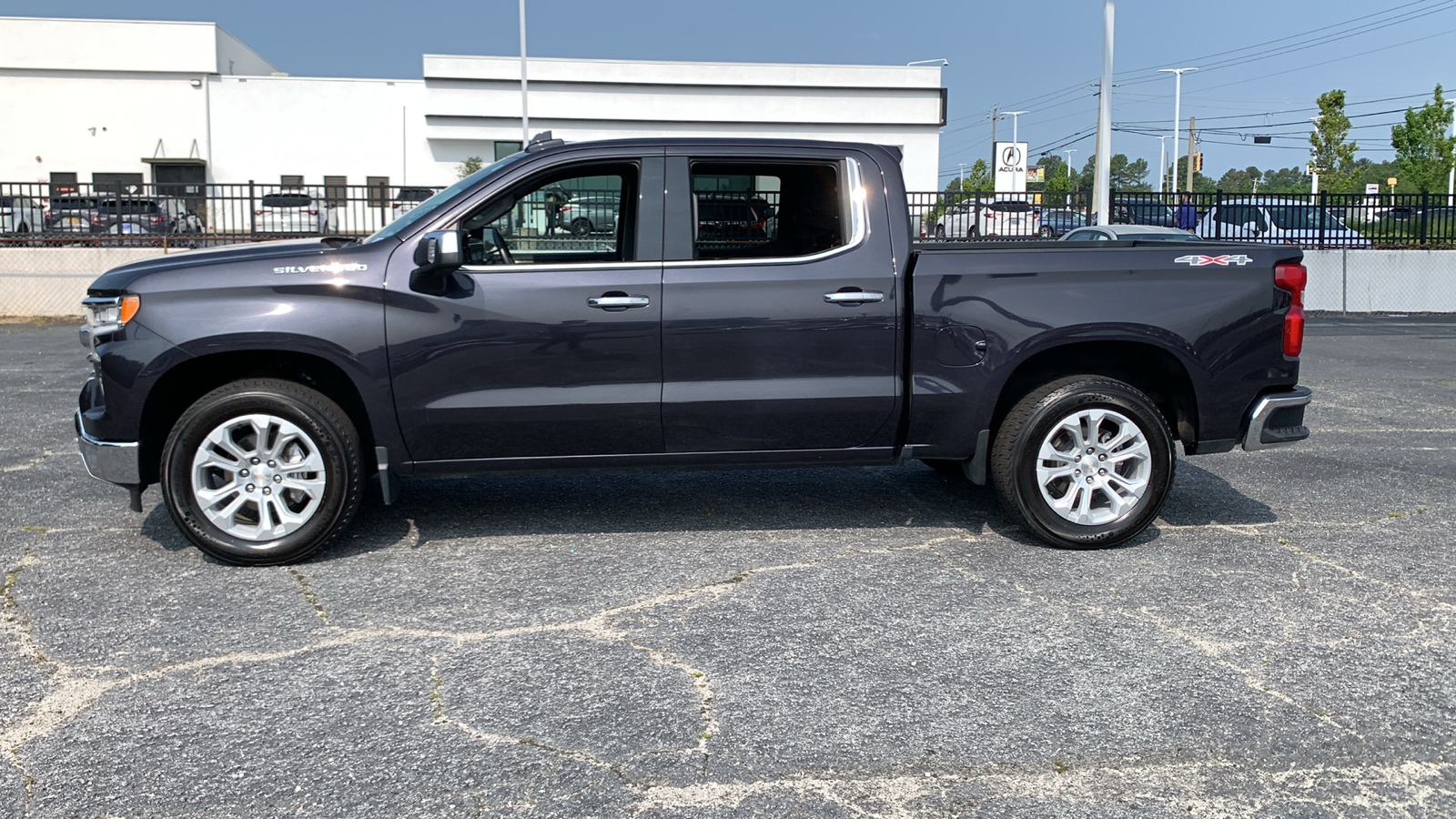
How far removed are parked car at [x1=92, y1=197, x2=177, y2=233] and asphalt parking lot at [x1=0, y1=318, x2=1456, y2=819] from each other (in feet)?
47.6

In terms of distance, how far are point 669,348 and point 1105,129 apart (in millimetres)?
19666

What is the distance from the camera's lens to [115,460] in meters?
5.19

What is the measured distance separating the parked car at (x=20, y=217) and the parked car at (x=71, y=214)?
15cm

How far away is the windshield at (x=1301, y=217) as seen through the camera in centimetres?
2166

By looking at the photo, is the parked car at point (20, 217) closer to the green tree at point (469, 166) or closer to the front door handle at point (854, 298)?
the front door handle at point (854, 298)

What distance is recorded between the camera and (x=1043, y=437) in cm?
557

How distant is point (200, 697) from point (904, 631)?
2449 mm

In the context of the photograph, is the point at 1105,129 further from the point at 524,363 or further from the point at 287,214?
the point at 524,363

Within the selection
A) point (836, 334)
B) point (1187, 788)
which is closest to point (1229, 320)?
point (836, 334)

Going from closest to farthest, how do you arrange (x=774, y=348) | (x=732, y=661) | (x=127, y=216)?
(x=732, y=661) → (x=774, y=348) → (x=127, y=216)

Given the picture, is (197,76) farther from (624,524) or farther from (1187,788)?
(1187,788)

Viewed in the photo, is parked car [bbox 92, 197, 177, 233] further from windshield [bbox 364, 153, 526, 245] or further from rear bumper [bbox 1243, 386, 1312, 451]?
rear bumper [bbox 1243, 386, 1312, 451]

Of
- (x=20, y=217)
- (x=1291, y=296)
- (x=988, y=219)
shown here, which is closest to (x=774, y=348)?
(x=1291, y=296)

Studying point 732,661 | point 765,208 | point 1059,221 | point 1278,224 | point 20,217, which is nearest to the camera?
point 732,661
